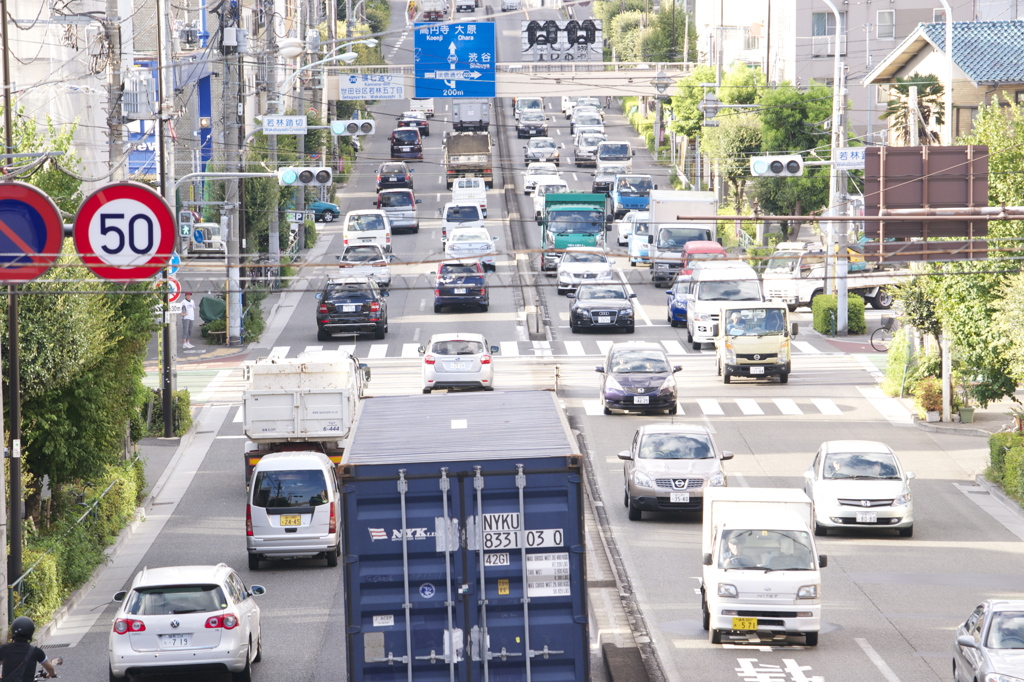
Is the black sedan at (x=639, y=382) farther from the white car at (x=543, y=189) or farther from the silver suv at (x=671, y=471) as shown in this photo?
the white car at (x=543, y=189)

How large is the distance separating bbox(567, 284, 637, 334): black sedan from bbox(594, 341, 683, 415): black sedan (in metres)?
9.46

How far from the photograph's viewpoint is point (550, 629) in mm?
13453

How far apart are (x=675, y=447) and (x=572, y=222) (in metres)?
28.9

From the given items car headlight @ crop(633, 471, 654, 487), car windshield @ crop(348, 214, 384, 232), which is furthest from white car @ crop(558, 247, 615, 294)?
car headlight @ crop(633, 471, 654, 487)

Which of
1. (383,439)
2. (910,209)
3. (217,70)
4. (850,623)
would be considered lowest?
(850,623)

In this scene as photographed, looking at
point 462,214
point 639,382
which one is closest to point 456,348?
point 639,382

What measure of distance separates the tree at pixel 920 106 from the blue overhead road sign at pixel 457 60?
54.7 feet

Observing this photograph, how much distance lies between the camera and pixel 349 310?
43.7 m

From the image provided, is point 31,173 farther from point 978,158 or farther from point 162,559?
point 978,158

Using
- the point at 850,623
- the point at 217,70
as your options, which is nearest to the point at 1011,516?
the point at 850,623

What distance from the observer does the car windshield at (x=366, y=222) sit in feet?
180

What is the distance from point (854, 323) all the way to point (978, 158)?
21.6 metres

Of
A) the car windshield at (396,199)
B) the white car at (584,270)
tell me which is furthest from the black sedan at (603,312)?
the car windshield at (396,199)

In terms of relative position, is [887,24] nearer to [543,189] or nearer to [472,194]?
[543,189]
